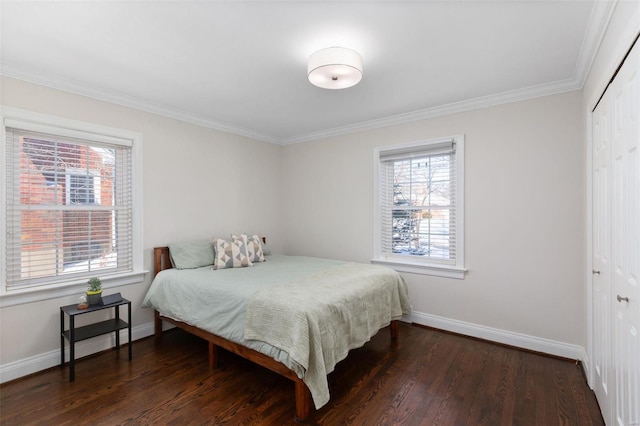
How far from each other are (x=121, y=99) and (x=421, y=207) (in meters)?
3.40

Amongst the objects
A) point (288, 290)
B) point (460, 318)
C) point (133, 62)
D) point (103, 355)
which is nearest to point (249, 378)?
point (288, 290)

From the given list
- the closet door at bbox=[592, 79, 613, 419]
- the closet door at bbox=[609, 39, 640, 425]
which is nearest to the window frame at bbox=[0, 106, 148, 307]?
the closet door at bbox=[609, 39, 640, 425]

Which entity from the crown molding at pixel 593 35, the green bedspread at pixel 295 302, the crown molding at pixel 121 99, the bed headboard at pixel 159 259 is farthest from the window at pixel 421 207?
the bed headboard at pixel 159 259

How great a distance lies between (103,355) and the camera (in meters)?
2.84

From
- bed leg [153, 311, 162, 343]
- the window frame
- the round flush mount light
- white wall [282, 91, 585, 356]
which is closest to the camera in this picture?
the round flush mount light

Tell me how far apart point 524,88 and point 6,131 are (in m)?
4.49

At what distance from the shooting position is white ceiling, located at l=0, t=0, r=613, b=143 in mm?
1758

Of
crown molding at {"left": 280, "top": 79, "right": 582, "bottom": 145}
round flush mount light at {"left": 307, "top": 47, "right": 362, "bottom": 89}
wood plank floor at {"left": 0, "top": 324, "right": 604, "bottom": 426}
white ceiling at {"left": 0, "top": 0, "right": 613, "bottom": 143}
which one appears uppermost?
white ceiling at {"left": 0, "top": 0, "right": 613, "bottom": 143}

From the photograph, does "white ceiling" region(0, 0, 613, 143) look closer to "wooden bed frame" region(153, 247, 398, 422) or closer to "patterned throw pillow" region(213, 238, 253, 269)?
"patterned throw pillow" region(213, 238, 253, 269)

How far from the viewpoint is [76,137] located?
9.12ft

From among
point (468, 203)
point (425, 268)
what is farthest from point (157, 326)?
point (468, 203)

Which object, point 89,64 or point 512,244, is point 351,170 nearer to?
point 512,244

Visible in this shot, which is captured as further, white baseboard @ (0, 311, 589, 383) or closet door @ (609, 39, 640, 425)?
white baseboard @ (0, 311, 589, 383)

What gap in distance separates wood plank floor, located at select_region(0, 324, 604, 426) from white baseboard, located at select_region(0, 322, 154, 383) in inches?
2.3
